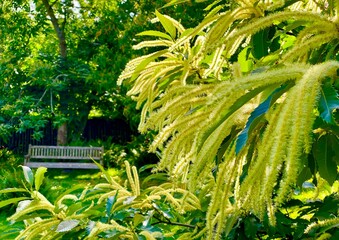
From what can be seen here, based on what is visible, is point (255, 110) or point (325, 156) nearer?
point (255, 110)

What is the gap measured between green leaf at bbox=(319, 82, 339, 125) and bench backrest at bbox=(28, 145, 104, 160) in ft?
31.3

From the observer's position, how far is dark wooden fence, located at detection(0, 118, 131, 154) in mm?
12734

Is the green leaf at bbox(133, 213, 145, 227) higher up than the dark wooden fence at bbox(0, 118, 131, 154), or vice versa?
the green leaf at bbox(133, 213, 145, 227)

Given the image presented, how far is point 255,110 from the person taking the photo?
668mm

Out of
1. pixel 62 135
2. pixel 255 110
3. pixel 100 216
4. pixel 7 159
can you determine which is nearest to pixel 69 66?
pixel 62 135

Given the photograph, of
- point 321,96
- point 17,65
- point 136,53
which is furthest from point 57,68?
point 321,96

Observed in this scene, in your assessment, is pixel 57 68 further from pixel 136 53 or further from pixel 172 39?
pixel 172 39

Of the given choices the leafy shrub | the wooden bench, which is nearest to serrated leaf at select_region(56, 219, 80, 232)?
the wooden bench

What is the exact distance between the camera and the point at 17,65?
10242 mm

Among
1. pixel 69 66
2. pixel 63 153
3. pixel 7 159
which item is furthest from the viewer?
pixel 7 159

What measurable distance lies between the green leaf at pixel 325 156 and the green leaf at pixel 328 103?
422 mm

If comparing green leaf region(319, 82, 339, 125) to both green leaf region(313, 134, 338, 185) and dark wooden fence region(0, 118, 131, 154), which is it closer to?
green leaf region(313, 134, 338, 185)

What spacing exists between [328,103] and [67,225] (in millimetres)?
815

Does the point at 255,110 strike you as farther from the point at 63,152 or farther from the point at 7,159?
the point at 7,159
